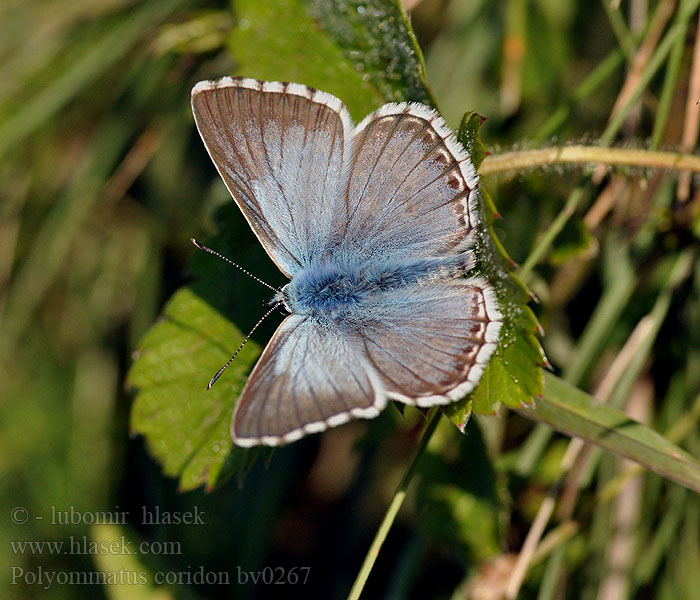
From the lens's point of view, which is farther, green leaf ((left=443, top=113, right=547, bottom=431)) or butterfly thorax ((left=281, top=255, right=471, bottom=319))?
butterfly thorax ((left=281, top=255, right=471, bottom=319))

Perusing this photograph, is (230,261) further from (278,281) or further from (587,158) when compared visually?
(587,158)

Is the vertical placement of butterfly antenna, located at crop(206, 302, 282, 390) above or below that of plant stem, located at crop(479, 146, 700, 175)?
below

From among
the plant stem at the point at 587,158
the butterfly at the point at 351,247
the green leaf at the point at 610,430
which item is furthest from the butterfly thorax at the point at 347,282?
the green leaf at the point at 610,430

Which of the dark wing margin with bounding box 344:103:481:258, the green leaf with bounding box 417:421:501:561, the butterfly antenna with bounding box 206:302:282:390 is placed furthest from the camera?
the green leaf with bounding box 417:421:501:561

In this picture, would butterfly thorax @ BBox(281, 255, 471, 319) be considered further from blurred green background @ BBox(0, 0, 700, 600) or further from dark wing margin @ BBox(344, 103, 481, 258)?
blurred green background @ BBox(0, 0, 700, 600)

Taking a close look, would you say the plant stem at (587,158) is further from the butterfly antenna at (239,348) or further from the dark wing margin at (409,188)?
the butterfly antenna at (239,348)

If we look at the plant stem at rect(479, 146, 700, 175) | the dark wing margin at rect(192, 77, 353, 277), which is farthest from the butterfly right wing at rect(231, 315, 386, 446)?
the plant stem at rect(479, 146, 700, 175)

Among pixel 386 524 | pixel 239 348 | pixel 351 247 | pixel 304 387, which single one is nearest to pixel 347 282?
pixel 351 247

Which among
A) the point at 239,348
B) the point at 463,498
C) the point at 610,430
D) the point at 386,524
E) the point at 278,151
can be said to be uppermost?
the point at 278,151
